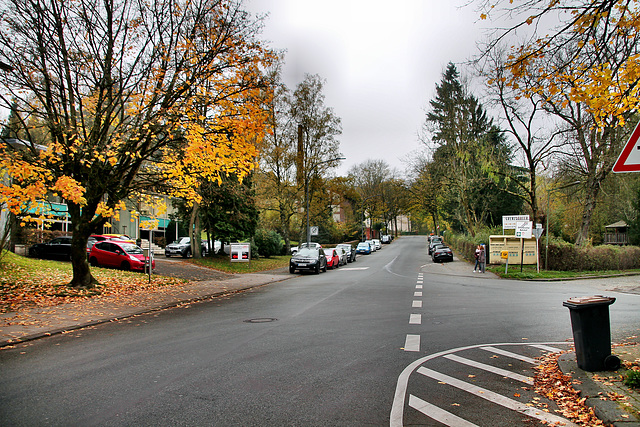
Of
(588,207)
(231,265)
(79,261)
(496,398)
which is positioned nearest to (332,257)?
(231,265)

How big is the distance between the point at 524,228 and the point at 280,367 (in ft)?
73.9

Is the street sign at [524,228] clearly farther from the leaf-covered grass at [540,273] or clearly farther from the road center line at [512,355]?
the road center line at [512,355]

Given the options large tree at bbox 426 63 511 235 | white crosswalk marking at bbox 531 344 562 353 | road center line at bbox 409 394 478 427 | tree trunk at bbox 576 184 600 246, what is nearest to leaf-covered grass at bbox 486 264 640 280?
tree trunk at bbox 576 184 600 246

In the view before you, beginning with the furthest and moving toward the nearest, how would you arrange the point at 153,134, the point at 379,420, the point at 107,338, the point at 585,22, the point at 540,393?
the point at 153,134 < the point at 107,338 < the point at 585,22 < the point at 540,393 < the point at 379,420

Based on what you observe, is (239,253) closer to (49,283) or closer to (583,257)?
(49,283)

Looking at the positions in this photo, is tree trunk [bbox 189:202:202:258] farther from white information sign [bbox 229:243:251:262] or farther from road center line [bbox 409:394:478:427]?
road center line [bbox 409:394:478:427]

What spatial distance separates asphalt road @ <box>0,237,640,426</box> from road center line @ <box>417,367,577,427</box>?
0.18 ft

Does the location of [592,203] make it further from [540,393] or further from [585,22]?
[540,393]

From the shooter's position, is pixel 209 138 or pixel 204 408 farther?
pixel 209 138

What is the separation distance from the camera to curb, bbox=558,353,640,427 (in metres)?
3.90

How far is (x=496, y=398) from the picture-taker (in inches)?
187

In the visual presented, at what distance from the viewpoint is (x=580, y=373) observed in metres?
5.38

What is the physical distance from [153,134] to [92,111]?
3.14 m

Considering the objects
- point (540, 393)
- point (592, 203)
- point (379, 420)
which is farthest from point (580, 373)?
point (592, 203)
